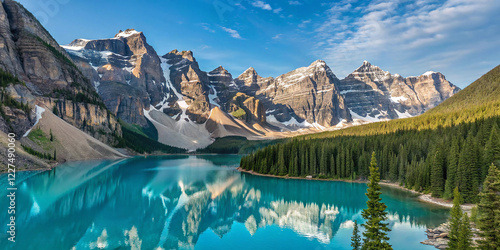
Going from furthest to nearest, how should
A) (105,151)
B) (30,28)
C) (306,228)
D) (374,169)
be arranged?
(30,28)
(105,151)
(306,228)
(374,169)

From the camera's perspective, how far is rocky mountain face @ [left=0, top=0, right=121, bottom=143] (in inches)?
5039

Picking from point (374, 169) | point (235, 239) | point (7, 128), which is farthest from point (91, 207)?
point (7, 128)

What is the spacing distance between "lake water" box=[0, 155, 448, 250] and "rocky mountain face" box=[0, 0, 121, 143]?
7935cm

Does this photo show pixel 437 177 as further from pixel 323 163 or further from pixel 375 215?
pixel 375 215

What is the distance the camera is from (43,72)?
462 ft

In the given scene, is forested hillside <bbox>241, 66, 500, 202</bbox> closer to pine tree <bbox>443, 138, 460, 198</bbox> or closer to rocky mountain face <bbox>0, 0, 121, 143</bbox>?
pine tree <bbox>443, 138, 460, 198</bbox>

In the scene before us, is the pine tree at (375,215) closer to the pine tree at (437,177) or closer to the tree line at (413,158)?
the tree line at (413,158)

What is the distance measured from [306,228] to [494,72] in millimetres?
116993

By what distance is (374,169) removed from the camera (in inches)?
689

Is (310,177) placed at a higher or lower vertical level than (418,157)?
lower

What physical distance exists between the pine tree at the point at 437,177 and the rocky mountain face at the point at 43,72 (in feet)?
396

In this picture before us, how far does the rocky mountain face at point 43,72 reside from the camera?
5039 inches

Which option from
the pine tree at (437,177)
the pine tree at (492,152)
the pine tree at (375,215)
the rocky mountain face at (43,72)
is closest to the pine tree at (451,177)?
the pine tree at (437,177)

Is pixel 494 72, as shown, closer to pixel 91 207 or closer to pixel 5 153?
pixel 91 207
